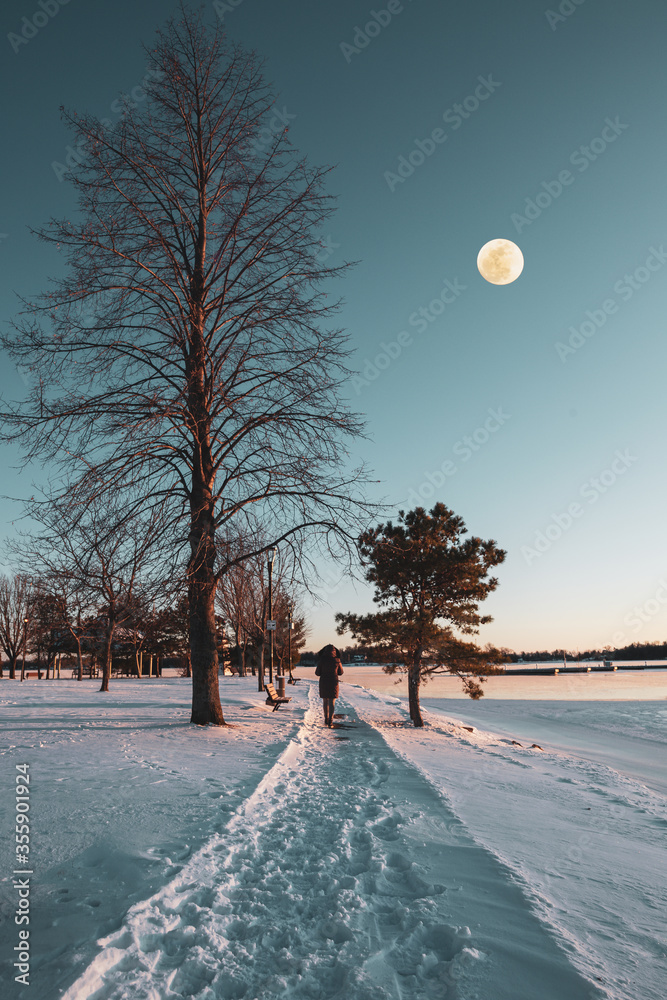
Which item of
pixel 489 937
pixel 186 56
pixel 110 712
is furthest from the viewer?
pixel 110 712

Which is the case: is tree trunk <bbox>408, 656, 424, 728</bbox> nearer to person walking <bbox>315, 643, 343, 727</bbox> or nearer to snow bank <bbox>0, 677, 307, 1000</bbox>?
person walking <bbox>315, 643, 343, 727</bbox>

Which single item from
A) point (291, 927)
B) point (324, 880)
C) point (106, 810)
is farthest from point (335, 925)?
point (106, 810)

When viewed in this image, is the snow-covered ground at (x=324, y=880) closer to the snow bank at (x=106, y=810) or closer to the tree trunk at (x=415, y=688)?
the snow bank at (x=106, y=810)

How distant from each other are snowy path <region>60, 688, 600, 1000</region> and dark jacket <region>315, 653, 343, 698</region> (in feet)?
25.0

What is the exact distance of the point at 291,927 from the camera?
3141 millimetres

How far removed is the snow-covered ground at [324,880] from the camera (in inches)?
103

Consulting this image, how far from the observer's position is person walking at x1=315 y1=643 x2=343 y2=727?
1275 cm

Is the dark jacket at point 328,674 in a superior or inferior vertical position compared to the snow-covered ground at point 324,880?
superior

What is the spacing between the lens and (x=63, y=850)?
13.1 ft

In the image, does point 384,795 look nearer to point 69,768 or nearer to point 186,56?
point 69,768

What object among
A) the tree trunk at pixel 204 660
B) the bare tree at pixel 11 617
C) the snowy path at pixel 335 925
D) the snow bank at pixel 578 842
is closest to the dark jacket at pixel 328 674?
the snow bank at pixel 578 842

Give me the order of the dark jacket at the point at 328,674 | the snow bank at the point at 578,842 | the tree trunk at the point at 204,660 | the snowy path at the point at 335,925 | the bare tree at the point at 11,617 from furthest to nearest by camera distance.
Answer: the bare tree at the point at 11,617 → the dark jacket at the point at 328,674 → the tree trunk at the point at 204,660 → the snow bank at the point at 578,842 → the snowy path at the point at 335,925

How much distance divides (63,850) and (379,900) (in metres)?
2.33

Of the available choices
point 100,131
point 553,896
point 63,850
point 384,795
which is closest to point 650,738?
point 384,795
